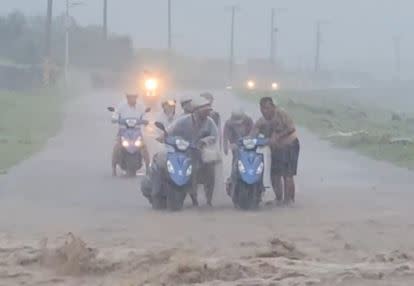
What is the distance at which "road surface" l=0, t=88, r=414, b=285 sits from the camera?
9.75 meters

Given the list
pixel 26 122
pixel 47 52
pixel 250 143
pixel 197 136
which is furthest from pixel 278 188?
pixel 47 52

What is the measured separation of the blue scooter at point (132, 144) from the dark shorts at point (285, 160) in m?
5.04

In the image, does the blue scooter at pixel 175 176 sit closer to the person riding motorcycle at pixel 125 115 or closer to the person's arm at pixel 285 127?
the person's arm at pixel 285 127

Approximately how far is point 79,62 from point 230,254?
92.6 meters

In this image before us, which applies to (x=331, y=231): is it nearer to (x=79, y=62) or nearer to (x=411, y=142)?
(x=411, y=142)

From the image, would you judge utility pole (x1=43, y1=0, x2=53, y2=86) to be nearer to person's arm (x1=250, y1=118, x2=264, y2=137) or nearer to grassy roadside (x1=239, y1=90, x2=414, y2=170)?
grassy roadside (x1=239, y1=90, x2=414, y2=170)

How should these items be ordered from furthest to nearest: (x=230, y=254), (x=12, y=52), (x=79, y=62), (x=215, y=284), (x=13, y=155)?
(x=79, y=62) → (x=12, y=52) → (x=13, y=155) → (x=230, y=254) → (x=215, y=284)

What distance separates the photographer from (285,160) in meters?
16.1

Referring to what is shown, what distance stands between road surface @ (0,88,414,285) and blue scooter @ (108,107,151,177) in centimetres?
51

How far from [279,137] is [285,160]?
36cm

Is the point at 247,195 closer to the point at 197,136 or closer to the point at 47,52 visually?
the point at 197,136

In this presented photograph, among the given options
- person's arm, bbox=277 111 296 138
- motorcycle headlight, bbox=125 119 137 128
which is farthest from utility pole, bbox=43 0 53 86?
person's arm, bbox=277 111 296 138

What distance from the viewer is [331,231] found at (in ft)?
44.2

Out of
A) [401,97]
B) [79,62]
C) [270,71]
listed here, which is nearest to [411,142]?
[79,62]
